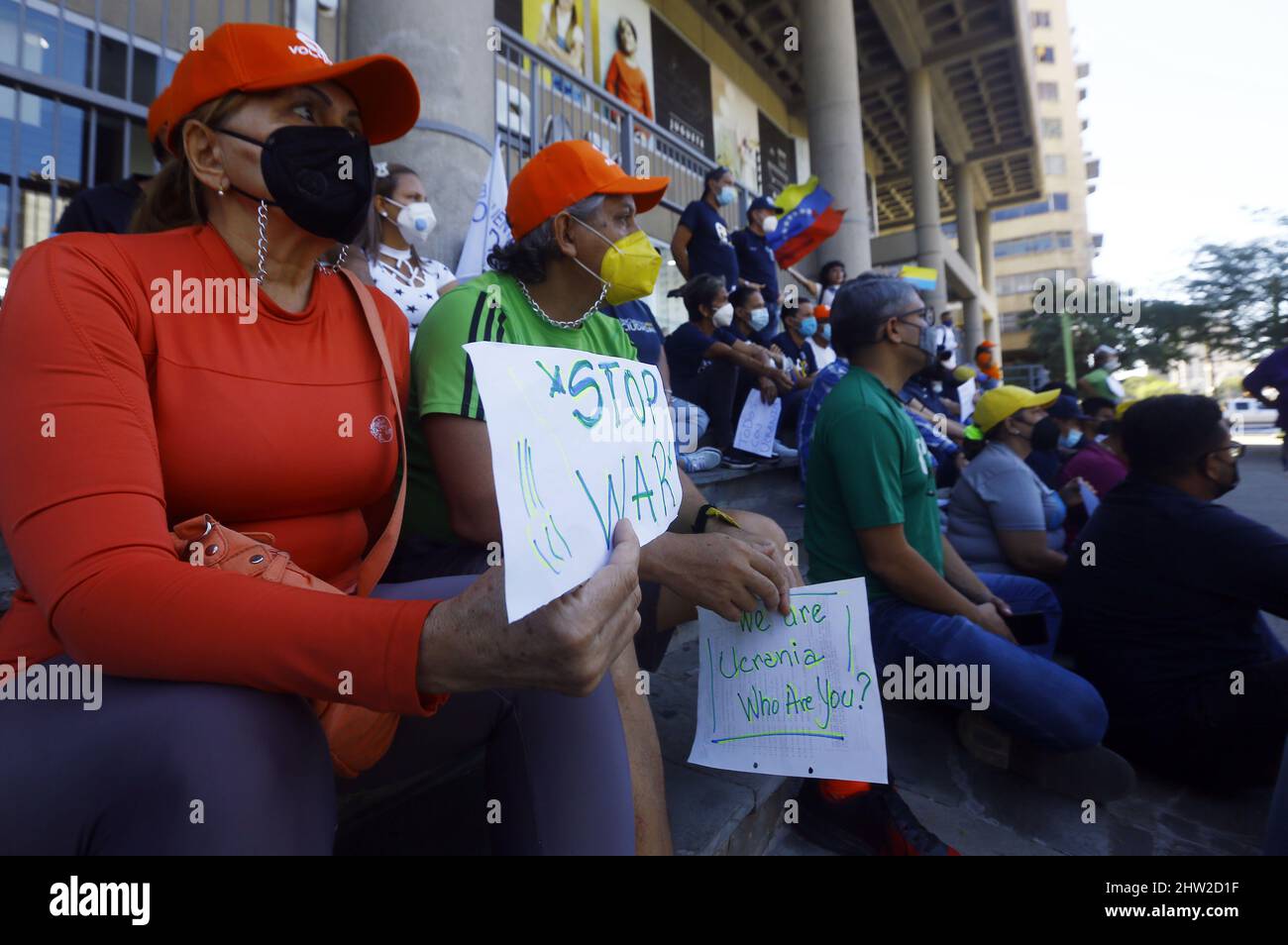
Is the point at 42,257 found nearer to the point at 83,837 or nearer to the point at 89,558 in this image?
the point at 89,558

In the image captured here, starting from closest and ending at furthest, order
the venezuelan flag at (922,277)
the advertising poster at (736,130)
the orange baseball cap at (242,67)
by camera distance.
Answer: the orange baseball cap at (242,67) < the venezuelan flag at (922,277) < the advertising poster at (736,130)

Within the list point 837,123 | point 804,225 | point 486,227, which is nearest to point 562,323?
point 486,227

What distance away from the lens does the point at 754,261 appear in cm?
690

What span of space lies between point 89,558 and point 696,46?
1325 cm

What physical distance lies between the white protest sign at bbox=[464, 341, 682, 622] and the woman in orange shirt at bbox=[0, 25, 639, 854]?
76 mm

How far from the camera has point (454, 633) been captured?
0.85 m

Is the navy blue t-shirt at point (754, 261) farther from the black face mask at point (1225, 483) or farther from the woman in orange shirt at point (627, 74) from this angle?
the black face mask at point (1225, 483)

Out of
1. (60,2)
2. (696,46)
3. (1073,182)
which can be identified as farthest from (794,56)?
(1073,182)

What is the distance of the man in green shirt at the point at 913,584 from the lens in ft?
7.57

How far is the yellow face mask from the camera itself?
7.18 ft

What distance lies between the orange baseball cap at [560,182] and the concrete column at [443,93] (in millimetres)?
1982

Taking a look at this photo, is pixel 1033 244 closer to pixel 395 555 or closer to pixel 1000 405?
pixel 1000 405

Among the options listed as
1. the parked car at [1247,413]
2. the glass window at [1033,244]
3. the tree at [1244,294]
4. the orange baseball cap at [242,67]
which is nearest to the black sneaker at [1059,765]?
the orange baseball cap at [242,67]

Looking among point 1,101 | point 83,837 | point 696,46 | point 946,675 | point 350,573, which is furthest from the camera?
point 696,46
